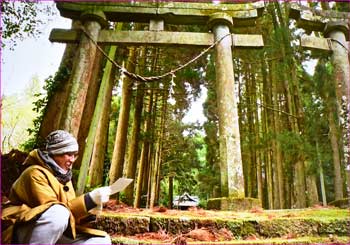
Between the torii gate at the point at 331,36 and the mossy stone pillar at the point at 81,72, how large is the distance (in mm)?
4625

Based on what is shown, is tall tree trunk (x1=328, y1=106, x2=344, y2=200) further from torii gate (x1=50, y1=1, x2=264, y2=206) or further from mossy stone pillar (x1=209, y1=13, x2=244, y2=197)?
mossy stone pillar (x1=209, y1=13, x2=244, y2=197)

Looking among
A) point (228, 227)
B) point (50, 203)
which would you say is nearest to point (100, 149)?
point (228, 227)

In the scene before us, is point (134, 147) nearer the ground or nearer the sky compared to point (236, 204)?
nearer the sky

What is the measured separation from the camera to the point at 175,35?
21.2 feet

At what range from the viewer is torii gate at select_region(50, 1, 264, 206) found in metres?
5.66

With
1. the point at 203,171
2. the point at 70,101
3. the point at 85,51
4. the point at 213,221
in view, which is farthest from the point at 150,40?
the point at 203,171

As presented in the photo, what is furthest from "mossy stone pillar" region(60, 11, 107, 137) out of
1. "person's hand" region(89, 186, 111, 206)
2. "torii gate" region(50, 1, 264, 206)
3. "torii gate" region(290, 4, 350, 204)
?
"torii gate" region(290, 4, 350, 204)

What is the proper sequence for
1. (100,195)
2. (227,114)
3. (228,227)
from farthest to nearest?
(227,114) < (228,227) < (100,195)

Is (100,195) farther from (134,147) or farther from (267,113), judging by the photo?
(267,113)

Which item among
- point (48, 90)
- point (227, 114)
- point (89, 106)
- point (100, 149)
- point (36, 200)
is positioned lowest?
point (36, 200)

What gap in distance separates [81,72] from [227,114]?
2.97m

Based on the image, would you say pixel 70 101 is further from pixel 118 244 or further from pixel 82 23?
pixel 118 244

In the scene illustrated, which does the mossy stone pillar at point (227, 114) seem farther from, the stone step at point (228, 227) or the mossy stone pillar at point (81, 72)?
the mossy stone pillar at point (81, 72)

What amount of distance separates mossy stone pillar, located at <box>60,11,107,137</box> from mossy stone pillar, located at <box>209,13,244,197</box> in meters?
2.54
